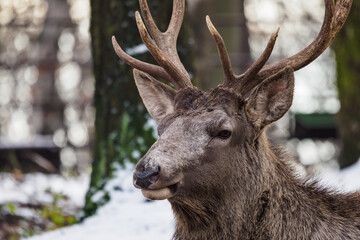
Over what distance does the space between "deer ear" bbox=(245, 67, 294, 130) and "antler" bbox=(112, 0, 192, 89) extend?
1.83 ft

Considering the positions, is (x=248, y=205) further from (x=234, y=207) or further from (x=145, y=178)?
(x=145, y=178)

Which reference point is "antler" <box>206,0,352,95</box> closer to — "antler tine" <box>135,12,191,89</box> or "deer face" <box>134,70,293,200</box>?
"deer face" <box>134,70,293,200</box>

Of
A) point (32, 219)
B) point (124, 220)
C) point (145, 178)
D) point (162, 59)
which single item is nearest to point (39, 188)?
point (32, 219)

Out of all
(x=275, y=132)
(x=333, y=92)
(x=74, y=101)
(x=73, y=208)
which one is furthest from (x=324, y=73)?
(x=73, y=208)

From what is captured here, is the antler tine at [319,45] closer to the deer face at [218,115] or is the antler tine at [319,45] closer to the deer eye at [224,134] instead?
the deer face at [218,115]

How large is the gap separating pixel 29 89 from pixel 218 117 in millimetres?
14135

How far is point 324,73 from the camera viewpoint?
16.3 m

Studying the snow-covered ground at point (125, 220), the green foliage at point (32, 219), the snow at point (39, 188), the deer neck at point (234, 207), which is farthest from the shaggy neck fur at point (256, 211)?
the snow at point (39, 188)

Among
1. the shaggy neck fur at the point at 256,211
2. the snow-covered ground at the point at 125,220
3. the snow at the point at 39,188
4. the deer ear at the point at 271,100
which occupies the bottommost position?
the snow at the point at 39,188

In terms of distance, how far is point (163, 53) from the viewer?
526cm

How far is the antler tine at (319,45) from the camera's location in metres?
4.57

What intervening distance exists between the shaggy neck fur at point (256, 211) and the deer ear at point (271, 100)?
0.19 metres

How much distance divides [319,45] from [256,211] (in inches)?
46.8

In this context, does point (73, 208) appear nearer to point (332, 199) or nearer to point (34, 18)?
point (332, 199)
